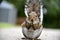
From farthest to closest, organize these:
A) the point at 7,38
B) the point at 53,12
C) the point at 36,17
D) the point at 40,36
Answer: the point at 53,12 → the point at 7,38 → the point at 40,36 → the point at 36,17

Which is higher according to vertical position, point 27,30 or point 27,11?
point 27,11

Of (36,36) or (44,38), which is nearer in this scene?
(36,36)

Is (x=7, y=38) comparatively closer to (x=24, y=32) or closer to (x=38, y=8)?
(x=24, y=32)

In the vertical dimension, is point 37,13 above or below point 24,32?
above

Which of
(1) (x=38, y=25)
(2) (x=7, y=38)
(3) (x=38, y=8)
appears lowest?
(2) (x=7, y=38)

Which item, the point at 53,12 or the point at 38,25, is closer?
the point at 38,25

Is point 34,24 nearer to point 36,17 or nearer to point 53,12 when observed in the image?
point 36,17

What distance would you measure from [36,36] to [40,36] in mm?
58

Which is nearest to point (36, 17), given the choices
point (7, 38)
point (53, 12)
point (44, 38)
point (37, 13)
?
point (37, 13)

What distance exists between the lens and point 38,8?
4.20 ft

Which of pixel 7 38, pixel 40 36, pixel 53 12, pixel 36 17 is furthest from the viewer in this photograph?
pixel 53 12

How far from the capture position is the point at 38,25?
4.19ft

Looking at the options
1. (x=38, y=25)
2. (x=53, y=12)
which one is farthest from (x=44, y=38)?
(x=53, y=12)

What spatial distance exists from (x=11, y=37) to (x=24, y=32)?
0.24 metres
